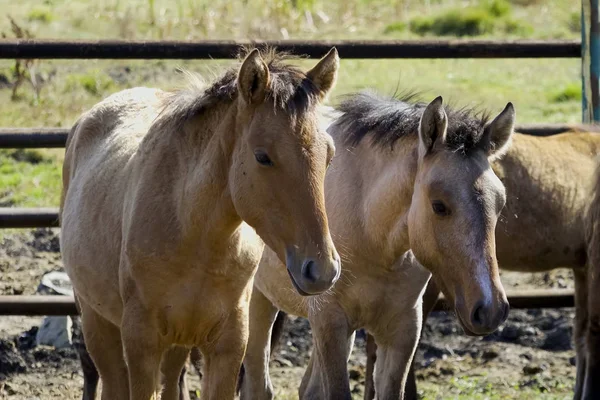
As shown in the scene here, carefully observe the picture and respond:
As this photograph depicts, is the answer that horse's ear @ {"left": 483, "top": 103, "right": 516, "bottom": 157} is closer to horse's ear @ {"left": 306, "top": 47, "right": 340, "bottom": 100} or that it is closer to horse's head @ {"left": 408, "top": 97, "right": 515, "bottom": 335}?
horse's head @ {"left": 408, "top": 97, "right": 515, "bottom": 335}

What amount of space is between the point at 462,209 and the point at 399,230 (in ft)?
1.48

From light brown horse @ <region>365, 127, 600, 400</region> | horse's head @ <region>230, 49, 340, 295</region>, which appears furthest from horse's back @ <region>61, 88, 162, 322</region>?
light brown horse @ <region>365, 127, 600, 400</region>

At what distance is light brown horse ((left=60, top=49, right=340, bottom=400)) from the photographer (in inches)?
138

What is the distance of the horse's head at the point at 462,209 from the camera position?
394 centimetres

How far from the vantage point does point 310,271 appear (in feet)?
11.1

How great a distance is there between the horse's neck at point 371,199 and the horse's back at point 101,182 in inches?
33.9

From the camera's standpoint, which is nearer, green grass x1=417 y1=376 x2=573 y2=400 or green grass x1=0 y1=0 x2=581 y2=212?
green grass x1=417 y1=376 x2=573 y2=400

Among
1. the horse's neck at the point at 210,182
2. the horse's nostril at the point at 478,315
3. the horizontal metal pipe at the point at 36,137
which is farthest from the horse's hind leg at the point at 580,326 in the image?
the horse's neck at the point at 210,182

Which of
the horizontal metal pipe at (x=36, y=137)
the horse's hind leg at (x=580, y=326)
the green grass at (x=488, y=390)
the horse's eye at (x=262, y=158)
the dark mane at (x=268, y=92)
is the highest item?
the dark mane at (x=268, y=92)

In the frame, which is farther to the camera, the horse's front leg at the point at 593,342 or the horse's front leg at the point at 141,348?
the horse's front leg at the point at 593,342

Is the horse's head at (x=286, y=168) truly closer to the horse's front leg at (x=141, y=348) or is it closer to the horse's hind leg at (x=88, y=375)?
the horse's front leg at (x=141, y=348)

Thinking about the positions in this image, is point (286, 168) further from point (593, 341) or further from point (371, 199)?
point (593, 341)

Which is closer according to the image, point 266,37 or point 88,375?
point 88,375

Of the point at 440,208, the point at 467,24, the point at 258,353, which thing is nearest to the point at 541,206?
the point at 258,353
